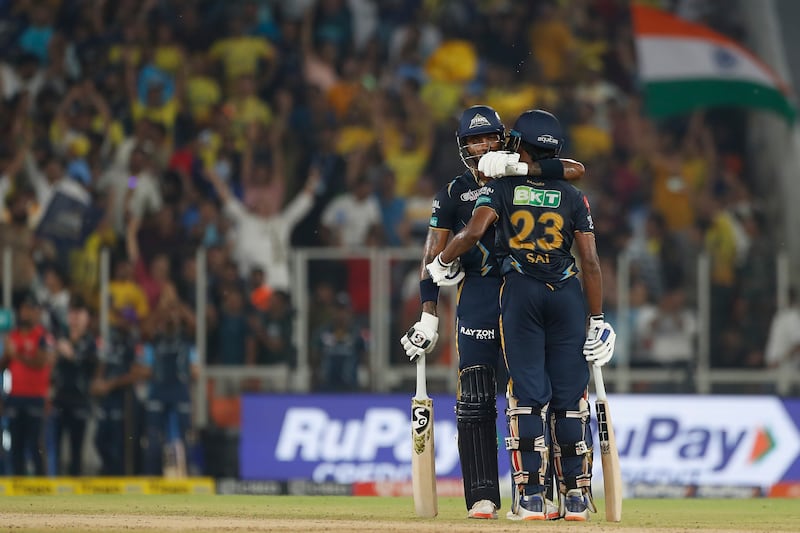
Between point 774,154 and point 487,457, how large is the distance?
405 inches

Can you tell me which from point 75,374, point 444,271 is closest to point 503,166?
point 444,271

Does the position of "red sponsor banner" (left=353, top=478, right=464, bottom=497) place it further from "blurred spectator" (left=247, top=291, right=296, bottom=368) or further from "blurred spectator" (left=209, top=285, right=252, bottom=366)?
"blurred spectator" (left=209, top=285, right=252, bottom=366)

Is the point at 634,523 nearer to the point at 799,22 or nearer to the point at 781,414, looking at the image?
the point at 781,414

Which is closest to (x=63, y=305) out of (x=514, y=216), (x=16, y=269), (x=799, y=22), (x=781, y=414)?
(x=16, y=269)

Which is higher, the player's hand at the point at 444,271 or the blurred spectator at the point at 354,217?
the blurred spectator at the point at 354,217

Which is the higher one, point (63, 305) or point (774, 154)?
point (774, 154)

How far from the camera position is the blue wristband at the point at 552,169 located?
352 inches

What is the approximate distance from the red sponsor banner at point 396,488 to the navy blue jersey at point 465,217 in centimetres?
488

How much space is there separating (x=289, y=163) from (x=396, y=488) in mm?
4391

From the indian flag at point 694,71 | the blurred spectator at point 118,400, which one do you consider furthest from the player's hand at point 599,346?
the indian flag at point 694,71

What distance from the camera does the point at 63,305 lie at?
15.6 m

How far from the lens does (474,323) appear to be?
367 inches

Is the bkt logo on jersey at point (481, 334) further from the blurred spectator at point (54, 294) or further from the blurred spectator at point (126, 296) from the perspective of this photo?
the blurred spectator at point (54, 294)

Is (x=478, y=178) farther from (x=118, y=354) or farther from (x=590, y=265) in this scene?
(x=118, y=354)
